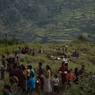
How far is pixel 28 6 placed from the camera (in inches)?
7485

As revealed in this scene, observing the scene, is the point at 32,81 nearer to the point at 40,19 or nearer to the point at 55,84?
the point at 55,84

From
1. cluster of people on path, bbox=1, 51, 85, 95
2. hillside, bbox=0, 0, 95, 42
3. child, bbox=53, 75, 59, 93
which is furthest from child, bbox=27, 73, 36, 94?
hillside, bbox=0, 0, 95, 42

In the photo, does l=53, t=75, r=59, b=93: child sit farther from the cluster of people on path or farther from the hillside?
the hillside

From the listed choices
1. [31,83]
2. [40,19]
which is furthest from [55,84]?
[40,19]

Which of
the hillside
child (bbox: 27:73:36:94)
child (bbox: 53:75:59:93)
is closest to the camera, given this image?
child (bbox: 27:73:36:94)

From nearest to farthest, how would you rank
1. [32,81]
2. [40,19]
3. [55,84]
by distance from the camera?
[32,81]
[55,84]
[40,19]

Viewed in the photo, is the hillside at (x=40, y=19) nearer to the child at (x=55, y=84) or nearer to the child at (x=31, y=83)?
the child at (x=55, y=84)

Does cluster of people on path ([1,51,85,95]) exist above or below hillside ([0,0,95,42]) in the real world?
above

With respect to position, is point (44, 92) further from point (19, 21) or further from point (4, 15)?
point (19, 21)

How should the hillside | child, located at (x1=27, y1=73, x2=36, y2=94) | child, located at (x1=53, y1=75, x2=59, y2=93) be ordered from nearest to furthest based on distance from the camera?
child, located at (x1=27, y1=73, x2=36, y2=94), child, located at (x1=53, y1=75, x2=59, y2=93), the hillside

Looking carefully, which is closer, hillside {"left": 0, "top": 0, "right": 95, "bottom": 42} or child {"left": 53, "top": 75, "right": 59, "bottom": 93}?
child {"left": 53, "top": 75, "right": 59, "bottom": 93}

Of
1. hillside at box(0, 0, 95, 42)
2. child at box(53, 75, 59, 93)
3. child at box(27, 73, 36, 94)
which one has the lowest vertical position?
hillside at box(0, 0, 95, 42)

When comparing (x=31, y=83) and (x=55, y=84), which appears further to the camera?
(x=55, y=84)

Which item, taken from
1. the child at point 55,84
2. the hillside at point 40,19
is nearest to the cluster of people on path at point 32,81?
the child at point 55,84
